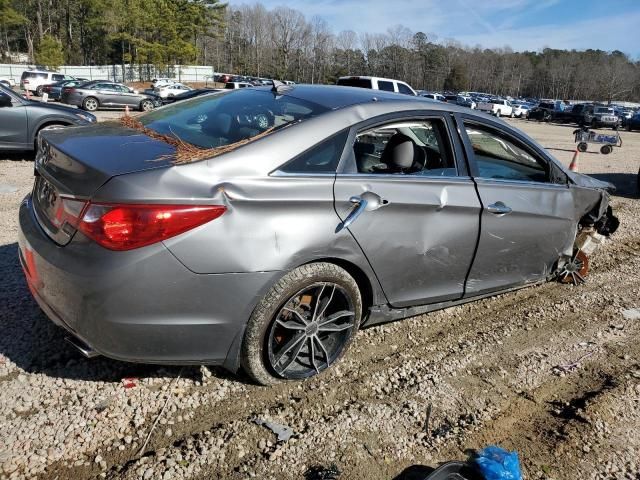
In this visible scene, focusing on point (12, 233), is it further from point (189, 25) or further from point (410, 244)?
point (189, 25)

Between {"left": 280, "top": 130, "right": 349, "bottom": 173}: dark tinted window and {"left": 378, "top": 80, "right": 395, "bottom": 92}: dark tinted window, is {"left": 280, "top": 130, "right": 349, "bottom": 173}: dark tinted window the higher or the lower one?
the lower one

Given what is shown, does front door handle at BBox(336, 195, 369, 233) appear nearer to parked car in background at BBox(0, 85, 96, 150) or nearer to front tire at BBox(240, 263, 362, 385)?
front tire at BBox(240, 263, 362, 385)

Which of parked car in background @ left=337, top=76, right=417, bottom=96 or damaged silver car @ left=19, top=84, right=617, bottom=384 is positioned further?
parked car in background @ left=337, top=76, right=417, bottom=96

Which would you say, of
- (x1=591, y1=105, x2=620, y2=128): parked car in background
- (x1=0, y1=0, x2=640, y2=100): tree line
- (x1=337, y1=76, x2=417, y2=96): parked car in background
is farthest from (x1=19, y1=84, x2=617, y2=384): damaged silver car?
(x1=0, y1=0, x2=640, y2=100): tree line

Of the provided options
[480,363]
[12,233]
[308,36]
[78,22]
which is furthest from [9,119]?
[308,36]

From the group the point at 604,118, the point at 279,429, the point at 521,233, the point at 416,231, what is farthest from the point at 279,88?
the point at 604,118

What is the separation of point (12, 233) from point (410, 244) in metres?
4.18

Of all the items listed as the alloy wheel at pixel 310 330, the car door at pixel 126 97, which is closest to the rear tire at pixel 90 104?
the car door at pixel 126 97

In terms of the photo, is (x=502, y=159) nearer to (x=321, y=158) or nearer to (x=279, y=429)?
(x=321, y=158)

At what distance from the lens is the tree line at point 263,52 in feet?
212

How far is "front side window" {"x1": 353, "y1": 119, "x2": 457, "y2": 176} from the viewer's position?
304 cm

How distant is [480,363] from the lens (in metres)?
3.42

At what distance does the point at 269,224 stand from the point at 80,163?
97 cm

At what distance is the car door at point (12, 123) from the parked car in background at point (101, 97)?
17627mm
